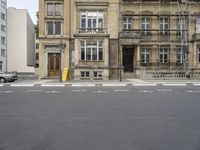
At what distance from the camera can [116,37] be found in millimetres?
31422

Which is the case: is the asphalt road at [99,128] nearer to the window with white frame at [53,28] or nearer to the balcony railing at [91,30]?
the balcony railing at [91,30]

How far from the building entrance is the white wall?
3309 cm

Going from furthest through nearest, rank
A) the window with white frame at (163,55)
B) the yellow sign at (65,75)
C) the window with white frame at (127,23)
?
1. the window with white frame at (163,55)
2. the window with white frame at (127,23)
3. the yellow sign at (65,75)

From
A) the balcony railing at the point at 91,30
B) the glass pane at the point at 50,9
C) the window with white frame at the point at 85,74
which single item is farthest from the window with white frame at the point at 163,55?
the glass pane at the point at 50,9

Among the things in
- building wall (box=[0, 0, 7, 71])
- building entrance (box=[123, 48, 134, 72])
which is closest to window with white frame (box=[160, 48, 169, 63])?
building entrance (box=[123, 48, 134, 72])

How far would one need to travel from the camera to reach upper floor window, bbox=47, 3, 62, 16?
31547mm

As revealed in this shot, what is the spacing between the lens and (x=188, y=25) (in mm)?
33062

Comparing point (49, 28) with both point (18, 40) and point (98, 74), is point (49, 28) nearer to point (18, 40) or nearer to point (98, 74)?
point (98, 74)

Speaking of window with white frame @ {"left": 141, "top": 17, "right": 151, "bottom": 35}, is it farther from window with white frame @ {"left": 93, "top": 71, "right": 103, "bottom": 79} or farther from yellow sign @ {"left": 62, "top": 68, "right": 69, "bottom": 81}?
yellow sign @ {"left": 62, "top": 68, "right": 69, "bottom": 81}

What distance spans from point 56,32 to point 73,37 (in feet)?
7.76

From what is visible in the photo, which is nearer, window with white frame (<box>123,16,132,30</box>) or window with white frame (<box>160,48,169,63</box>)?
window with white frame (<box>123,16,132,30</box>)

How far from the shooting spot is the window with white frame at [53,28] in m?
31.5

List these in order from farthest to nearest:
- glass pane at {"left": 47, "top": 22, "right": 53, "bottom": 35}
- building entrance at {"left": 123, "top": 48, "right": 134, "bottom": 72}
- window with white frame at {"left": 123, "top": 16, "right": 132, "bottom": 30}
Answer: building entrance at {"left": 123, "top": 48, "right": 134, "bottom": 72}
window with white frame at {"left": 123, "top": 16, "right": 132, "bottom": 30}
glass pane at {"left": 47, "top": 22, "right": 53, "bottom": 35}

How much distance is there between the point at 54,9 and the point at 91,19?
4.93 m
